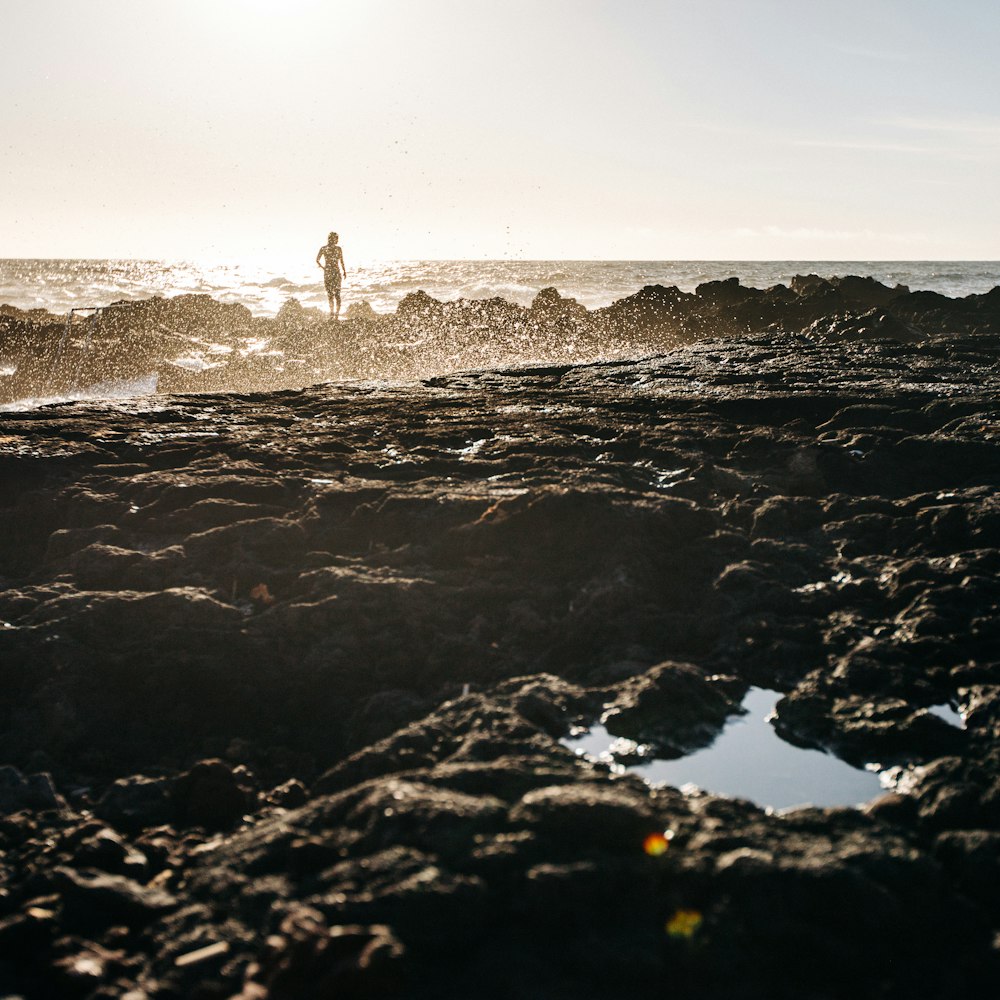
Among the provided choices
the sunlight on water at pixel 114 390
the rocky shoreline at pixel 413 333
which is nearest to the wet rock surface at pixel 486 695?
the rocky shoreline at pixel 413 333

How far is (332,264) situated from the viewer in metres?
16.1

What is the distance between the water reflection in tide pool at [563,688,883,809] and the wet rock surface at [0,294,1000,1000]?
78 mm

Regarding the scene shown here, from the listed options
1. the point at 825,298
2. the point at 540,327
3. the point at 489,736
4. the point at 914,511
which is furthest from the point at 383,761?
the point at 825,298

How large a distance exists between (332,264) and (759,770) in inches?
580

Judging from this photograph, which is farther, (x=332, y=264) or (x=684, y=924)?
A: (x=332, y=264)

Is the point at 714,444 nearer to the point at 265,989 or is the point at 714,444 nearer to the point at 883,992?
the point at 883,992

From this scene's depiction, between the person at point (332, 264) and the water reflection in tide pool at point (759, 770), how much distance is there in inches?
549

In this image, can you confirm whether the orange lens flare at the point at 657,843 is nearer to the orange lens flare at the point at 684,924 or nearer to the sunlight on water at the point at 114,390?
the orange lens flare at the point at 684,924

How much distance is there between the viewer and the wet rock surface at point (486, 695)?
82.6 inches

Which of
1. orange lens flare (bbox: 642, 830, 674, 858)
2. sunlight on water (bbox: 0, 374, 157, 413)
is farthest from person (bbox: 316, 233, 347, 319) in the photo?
orange lens flare (bbox: 642, 830, 674, 858)

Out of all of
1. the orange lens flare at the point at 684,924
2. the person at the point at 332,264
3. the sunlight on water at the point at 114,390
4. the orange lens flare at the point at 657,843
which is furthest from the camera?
the person at the point at 332,264

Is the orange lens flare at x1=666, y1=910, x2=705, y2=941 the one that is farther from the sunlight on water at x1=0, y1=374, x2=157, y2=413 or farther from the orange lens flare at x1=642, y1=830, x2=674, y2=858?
the sunlight on water at x1=0, y1=374, x2=157, y2=413

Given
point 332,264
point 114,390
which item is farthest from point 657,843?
point 332,264

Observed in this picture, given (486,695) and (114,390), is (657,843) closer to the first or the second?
(486,695)
